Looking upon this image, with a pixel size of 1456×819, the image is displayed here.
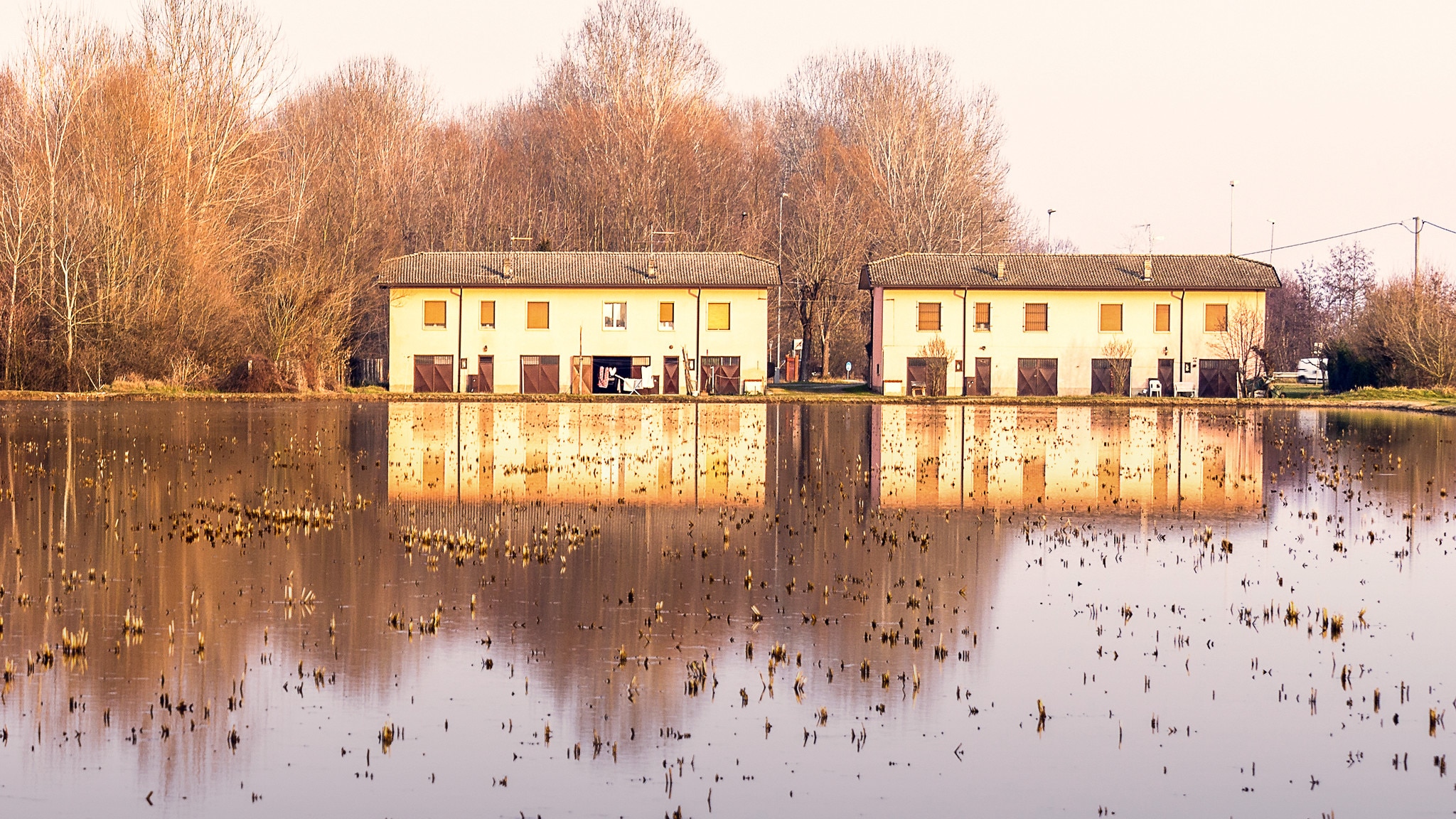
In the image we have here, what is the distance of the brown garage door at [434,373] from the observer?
74438 millimetres

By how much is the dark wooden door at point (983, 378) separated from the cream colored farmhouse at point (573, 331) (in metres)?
10.5

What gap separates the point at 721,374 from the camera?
74688 millimetres

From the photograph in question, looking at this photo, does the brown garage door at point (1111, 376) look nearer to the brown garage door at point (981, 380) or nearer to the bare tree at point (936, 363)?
the brown garage door at point (981, 380)

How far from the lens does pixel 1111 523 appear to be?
22.6 meters

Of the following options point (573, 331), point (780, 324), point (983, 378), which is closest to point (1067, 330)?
point (983, 378)

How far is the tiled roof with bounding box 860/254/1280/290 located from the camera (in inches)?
2972

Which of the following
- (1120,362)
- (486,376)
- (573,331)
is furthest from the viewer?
(573,331)

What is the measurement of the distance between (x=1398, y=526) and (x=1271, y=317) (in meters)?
111

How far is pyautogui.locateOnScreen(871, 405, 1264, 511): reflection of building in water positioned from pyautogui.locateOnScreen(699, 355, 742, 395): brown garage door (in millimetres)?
20193

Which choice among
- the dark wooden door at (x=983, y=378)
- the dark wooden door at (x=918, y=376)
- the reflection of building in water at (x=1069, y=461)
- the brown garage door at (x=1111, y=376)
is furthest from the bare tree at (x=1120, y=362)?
the reflection of building in water at (x=1069, y=461)

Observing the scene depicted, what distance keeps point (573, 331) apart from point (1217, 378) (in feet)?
104

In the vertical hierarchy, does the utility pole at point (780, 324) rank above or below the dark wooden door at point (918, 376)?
above

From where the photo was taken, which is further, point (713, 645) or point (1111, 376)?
point (1111, 376)

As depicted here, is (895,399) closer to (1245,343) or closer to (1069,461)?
(1245,343)
